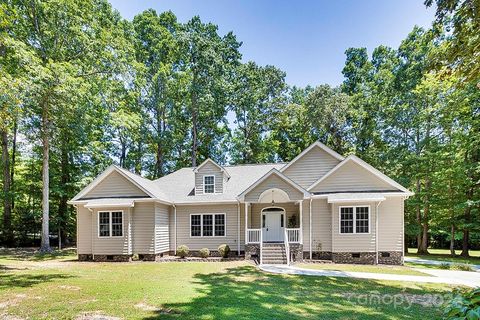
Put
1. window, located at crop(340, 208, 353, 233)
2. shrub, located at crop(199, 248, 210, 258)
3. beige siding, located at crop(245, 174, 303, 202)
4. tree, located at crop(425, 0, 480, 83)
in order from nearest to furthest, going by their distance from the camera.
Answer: tree, located at crop(425, 0, 480, 83)
window, located at crop(340, 208, 353, 233)
beige siding, located at crop(245, 174, 303, 202)
shrub, located at crop(199, 248, 210, 258)

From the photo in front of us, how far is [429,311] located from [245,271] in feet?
22.5

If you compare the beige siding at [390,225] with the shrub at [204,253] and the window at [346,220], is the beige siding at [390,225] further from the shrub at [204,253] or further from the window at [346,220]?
the shrub at [204,253]

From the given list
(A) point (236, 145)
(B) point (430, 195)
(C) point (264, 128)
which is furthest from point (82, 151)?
(B) point (430, 195)

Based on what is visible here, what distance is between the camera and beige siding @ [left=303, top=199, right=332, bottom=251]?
16.0m

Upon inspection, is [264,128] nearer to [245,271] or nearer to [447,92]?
[447,92]

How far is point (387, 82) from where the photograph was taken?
27688 mm

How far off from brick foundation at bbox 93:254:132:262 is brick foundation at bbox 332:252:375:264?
36.6ft

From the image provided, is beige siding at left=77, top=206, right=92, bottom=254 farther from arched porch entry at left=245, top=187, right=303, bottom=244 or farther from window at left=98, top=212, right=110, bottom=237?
arched porch entry at left=245, top=187, right=303, bottom=244

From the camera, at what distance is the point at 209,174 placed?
18328 mm

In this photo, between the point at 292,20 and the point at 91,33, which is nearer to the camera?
the point at 292,20

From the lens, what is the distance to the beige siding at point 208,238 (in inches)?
679

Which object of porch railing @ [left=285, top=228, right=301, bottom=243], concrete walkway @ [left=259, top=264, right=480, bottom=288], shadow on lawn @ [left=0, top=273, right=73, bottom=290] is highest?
porch railing @ [left=285, top=228, right=301, bottom=243]

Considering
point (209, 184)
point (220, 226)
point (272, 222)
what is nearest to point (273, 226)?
point (272, 222)

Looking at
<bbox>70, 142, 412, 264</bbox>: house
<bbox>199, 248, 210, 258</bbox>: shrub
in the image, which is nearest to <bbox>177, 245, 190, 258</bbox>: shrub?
<bbox>70, 142, 412, 264</bbox>: house
